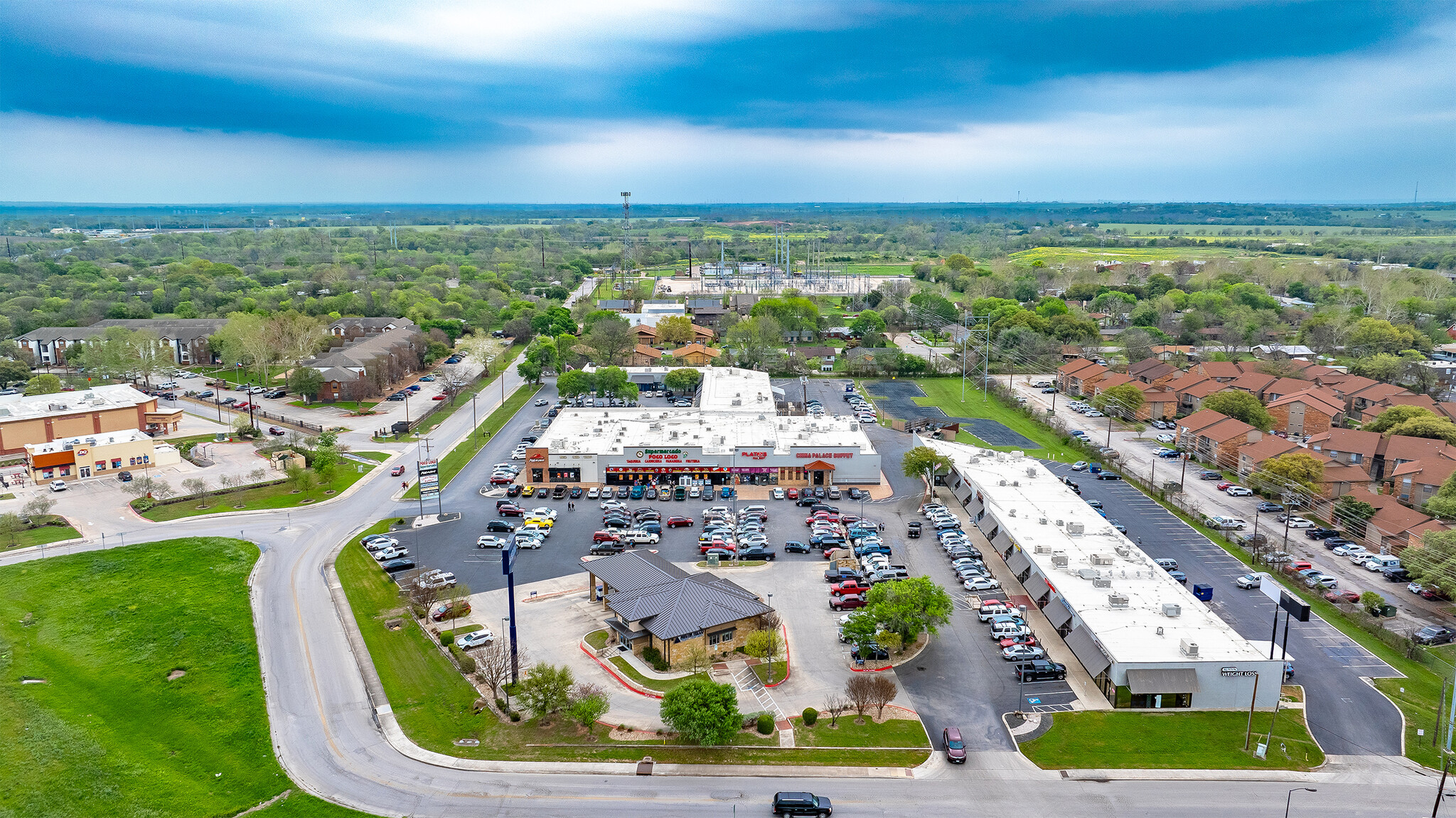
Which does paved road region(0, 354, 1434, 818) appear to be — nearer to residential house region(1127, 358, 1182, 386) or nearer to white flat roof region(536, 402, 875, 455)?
white flat roof region(536, 402, 875, 455)

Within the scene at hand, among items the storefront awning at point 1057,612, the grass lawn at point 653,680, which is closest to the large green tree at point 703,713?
the grass lawn at point 653,680

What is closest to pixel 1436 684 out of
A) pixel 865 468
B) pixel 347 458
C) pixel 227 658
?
pixel 865 468

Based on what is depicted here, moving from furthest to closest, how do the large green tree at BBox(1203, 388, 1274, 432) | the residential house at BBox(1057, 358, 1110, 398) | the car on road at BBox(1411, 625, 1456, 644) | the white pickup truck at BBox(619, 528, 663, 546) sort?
the residential house at BBox(1057, 358, 1110, 398)
the large green tree at BBox(1203, 388, 1274, 432)
the white pickup truck at BBox(619, 528, 663, 546)
the car on road at BBox(1411, 625, 1456, 644)

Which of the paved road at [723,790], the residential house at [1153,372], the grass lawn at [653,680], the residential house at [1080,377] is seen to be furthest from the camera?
the residential house at [1080,377]

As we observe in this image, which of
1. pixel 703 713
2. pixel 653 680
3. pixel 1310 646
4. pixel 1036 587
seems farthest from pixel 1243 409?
pixel 703 713

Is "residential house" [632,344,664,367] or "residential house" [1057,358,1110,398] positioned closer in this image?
"residential house" [1057,358,1110,398]

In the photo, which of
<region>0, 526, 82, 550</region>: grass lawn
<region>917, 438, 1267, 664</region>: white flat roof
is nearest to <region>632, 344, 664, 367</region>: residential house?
<region>917, 438, 1267, 664</region>: white flat roof

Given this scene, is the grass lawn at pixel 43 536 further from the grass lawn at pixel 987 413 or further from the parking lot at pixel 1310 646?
the parking lot at pixel 1310 646
